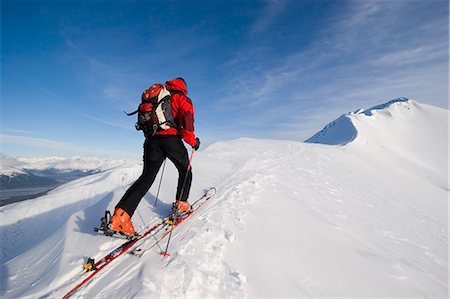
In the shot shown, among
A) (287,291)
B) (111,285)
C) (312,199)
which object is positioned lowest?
(111,285)

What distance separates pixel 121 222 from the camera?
11.8 ft

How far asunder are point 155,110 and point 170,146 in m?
0.72

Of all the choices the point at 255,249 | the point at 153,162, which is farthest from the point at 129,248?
the point at 255,249

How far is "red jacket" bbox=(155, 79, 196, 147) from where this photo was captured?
411cm

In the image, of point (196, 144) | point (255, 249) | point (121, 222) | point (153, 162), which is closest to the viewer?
point (255, 249)

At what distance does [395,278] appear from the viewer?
10.5ft

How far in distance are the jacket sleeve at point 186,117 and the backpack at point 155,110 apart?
0.66 ft

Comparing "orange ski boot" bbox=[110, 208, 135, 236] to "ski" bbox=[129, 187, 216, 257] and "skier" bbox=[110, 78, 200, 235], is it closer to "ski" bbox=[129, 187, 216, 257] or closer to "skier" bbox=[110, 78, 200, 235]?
"skier" bbox=[110, 78, 200, 235]

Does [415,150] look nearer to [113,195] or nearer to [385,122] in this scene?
[385,122]

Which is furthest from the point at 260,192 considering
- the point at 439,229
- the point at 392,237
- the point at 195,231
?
the point at 439,229

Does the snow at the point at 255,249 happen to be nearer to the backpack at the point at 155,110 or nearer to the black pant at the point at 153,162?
the black pant at the point at 153,162

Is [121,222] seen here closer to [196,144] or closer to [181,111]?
[196,144]

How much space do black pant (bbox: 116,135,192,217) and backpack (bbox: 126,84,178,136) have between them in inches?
9.4

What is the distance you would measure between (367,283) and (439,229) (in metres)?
7.08
